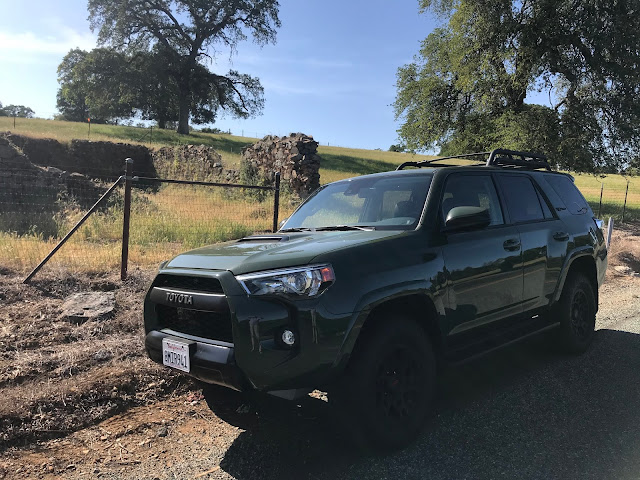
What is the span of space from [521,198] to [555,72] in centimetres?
1860

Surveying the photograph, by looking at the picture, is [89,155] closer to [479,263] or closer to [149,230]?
[149,230]

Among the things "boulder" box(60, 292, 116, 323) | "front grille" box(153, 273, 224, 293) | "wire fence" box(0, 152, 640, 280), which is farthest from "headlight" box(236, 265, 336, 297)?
"wire fence" box(0, 152, 640, 280)

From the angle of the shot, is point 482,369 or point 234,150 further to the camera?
point 234,150

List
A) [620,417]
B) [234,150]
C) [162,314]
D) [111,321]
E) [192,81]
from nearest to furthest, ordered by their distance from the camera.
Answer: [162,314], [620,417], [111,321], [234,150], [192,81]

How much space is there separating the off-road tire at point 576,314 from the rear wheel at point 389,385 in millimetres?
2352

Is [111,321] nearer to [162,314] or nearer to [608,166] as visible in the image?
[162,314]

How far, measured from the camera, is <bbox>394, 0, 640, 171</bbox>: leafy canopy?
57.9 feet

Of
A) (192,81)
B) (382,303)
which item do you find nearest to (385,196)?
(382,303)

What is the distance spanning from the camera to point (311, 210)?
455 cm

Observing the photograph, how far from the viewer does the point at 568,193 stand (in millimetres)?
5422

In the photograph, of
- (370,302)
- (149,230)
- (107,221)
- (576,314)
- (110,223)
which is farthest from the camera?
(107,221)

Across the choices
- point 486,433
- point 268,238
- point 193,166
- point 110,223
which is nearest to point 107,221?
point 110,223

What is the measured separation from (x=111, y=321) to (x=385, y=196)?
3498 mm

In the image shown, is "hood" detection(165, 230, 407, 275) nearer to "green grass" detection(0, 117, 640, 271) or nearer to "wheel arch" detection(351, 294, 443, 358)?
"wheel arch" detection(351, 294, 443, 358)
